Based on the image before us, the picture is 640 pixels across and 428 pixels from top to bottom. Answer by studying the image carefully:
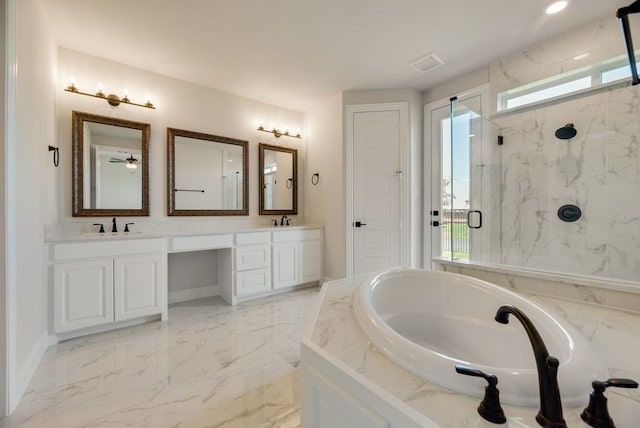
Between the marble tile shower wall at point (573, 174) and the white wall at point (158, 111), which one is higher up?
the white wall at point (158, 111)

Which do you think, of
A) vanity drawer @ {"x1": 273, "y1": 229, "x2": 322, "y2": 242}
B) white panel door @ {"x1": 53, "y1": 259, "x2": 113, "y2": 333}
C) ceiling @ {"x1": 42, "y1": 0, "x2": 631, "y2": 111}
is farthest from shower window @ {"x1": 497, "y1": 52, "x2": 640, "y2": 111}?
white panel door @ {"x1": 53, "y1": 259, "x2": 113, "y2": 333}

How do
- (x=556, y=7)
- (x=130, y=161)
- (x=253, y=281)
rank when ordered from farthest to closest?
(x=253, y=281) → (x=130, y=161) → (x=556, y=7)

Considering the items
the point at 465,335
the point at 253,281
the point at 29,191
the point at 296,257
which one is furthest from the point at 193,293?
the point at 465,335

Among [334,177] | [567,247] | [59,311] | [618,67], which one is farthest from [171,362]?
[618,67]

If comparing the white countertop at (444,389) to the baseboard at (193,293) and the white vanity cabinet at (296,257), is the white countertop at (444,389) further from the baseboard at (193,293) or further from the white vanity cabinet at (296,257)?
the baseboard at (193,293)

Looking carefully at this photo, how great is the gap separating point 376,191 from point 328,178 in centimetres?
71

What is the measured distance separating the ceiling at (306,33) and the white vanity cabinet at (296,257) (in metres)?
1.93

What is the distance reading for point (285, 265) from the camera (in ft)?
11.1

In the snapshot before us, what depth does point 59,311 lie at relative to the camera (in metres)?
2.09

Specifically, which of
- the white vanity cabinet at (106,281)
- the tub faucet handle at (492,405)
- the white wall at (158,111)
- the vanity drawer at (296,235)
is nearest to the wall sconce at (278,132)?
the white wall at (158,111)

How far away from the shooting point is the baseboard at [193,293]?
3.07 m

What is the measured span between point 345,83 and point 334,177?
46.1 inches

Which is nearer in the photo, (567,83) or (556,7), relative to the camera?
(556,7)

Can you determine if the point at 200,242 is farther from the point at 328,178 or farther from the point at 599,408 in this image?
the point at 599,408
